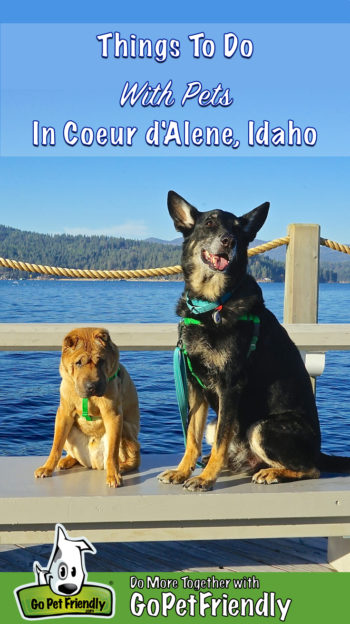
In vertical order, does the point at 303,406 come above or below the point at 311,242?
below

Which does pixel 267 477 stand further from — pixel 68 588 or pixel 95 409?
pixel 68 588

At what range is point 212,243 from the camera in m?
2.86

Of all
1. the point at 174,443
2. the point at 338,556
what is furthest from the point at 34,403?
the point at 338,556

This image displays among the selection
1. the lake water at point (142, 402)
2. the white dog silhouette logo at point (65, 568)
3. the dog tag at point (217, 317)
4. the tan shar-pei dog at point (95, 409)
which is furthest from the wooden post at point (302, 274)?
the lake water at point (142, 402)

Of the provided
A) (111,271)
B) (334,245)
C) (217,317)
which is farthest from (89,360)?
(334,245)

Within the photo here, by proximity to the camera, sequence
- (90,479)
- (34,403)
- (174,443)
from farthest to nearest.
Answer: (34,403) < (174,443) < (90,479)

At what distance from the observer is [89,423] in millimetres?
2857

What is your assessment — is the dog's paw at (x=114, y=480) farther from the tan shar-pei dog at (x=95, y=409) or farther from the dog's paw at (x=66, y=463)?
the dog's paw at (x=66, y=463)

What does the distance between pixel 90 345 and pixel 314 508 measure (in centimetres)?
115

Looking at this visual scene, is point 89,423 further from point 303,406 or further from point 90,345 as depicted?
point 303,406

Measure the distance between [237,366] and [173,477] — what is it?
1.86 ft

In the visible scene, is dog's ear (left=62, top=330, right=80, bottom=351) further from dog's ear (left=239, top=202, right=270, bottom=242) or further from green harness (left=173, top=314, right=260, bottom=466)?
dog's ear (left=239, top=202, right=270, bottom=242)

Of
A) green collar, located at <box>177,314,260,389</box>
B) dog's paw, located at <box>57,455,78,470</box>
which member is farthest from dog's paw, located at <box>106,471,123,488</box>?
green collar, located at <box>177,314,260,389</box>

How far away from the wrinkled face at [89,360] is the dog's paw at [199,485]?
538 mm
